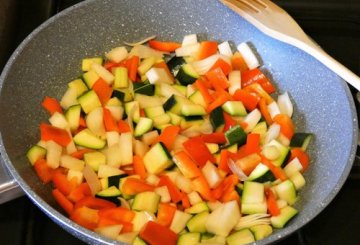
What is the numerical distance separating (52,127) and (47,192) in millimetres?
137

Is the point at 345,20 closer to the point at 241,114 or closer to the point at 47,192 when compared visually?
the point at 241,114

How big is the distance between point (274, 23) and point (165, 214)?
1.59 ft

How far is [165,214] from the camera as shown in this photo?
95 centimetres

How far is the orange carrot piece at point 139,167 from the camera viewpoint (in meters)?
1.02

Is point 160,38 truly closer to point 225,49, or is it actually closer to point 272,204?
point 225,49

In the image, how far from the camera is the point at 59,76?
117 cm

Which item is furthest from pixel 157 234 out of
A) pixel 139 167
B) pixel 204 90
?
pixel 204 90

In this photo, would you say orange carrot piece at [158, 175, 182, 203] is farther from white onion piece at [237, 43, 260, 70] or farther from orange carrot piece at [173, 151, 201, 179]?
white onion piece at [237, 43, 260, 70]

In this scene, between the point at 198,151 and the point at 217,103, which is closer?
the point at 198,151

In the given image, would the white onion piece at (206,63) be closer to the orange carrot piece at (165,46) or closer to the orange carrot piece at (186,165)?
the orange carrot piece at (165,46)

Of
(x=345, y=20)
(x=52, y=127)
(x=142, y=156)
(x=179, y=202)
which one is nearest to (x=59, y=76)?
(x=52, y=127)

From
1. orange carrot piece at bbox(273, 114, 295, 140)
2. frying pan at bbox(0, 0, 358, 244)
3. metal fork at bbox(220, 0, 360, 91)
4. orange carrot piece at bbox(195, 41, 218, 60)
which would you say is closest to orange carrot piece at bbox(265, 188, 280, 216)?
frying pan at bbox(0, 0, 358, 244)

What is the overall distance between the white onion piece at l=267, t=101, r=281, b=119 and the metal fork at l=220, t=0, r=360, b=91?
0.13 m

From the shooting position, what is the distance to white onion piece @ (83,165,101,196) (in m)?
1.00
